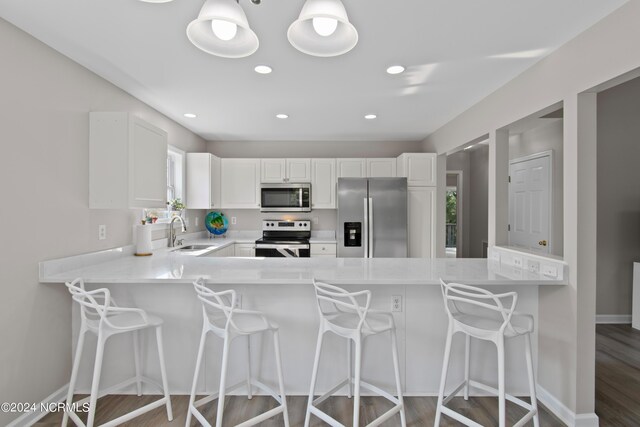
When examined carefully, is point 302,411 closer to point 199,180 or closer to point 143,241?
point 143,241

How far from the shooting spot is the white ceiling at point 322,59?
1.77 m

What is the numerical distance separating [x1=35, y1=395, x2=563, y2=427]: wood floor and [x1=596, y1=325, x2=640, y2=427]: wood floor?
15.5 inches

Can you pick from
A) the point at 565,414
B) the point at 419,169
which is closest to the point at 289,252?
the point at 419,169

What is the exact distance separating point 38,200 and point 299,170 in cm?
314

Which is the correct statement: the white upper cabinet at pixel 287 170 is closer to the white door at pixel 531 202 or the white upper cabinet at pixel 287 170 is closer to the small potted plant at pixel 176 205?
the small potted plant at pixel 176 205

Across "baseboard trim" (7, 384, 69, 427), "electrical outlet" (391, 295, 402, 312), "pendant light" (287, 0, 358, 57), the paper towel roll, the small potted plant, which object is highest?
"pendant light" (287, 0, 358, 57)

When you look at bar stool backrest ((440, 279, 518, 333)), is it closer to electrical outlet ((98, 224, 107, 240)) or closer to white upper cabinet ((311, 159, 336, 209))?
electrical outlet ((98, 224, 107, 240))

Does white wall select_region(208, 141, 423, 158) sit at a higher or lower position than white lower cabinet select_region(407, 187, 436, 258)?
higher

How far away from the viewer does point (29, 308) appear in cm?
204

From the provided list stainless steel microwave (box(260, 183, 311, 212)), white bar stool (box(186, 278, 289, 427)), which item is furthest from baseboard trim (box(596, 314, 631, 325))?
white bar stool (box(186, 278, 289, 427))

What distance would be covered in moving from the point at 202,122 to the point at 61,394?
2916 mm

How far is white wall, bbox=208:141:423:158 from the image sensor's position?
517 centimetres

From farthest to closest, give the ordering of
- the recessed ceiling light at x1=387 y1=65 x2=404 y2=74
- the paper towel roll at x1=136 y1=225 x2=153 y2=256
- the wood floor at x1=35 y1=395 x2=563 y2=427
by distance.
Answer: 1. the paper towel roll at x1=136 y1=225 x2=153 y2=256
2. the recessed ceiling light at x1=387 y1=65 x2=404 y2=74
3. the wood floor at x1=35 y1=395 x2=563 y2=427

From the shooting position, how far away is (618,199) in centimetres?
369
